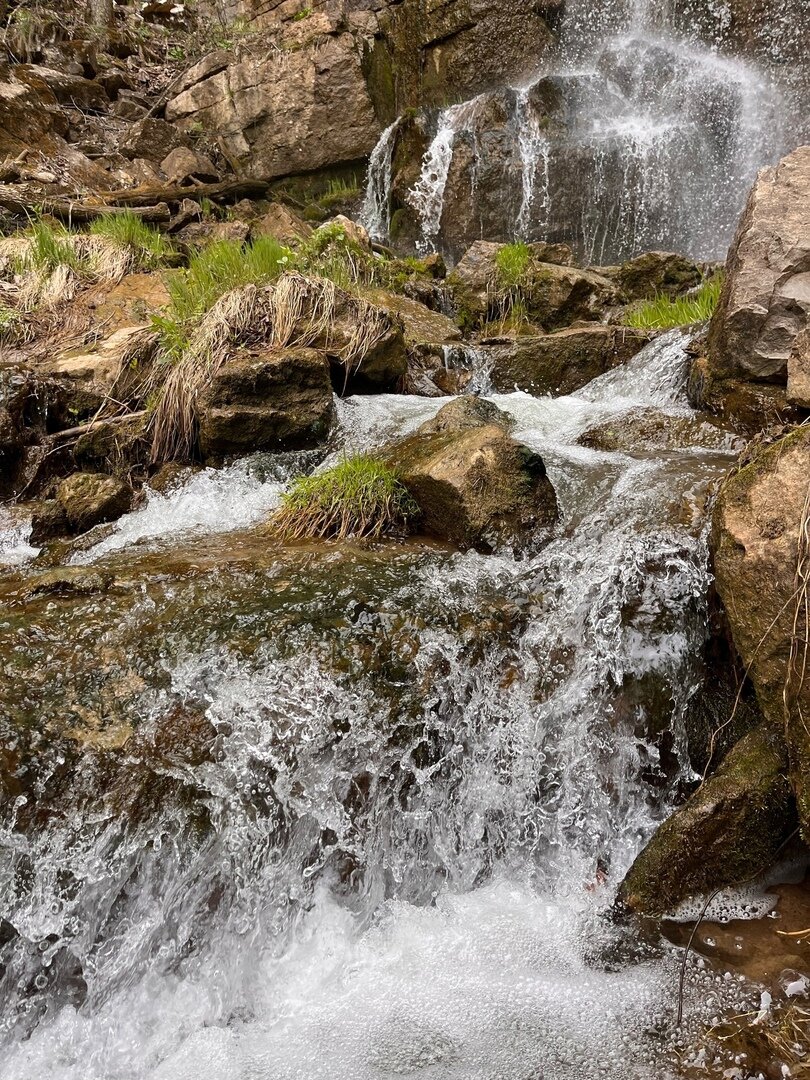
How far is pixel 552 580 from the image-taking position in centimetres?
337

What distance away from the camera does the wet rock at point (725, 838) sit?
238 centimetres

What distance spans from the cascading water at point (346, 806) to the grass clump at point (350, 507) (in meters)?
0.31

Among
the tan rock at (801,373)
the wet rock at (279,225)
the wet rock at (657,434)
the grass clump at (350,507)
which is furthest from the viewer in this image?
the wet rock at (279,225)

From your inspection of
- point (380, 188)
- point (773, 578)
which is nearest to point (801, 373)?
point (773, 578)

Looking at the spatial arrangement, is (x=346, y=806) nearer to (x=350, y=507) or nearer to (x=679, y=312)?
(x=350, y=507)

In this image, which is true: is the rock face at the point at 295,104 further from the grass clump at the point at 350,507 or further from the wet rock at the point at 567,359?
the grass clump at the point at 350,507

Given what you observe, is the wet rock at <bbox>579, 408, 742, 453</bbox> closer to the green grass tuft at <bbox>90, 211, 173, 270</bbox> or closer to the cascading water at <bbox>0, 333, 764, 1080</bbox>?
the cascading water at <bbox>0, 333, 764, 1080</bbox>

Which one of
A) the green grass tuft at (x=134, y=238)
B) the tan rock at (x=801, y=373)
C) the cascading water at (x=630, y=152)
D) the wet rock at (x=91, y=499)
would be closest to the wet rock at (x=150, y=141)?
the cascading water at (x=630, y=152)

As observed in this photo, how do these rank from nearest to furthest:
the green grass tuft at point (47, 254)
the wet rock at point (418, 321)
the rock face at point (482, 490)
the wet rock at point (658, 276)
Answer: the rock face at point (482, 490)
the wet rock at point (418, 321)
the green grass tuft at point (47, 254)
the wet rock at point (658, 276)

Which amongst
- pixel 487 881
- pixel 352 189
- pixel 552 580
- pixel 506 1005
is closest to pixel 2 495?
pixel 552 580

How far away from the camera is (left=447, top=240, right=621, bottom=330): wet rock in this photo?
291 inches

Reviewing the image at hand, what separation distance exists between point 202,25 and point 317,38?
190 inches

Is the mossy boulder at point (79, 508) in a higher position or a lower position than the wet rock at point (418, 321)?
lower

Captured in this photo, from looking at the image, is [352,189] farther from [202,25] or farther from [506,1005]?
[506,1005]
